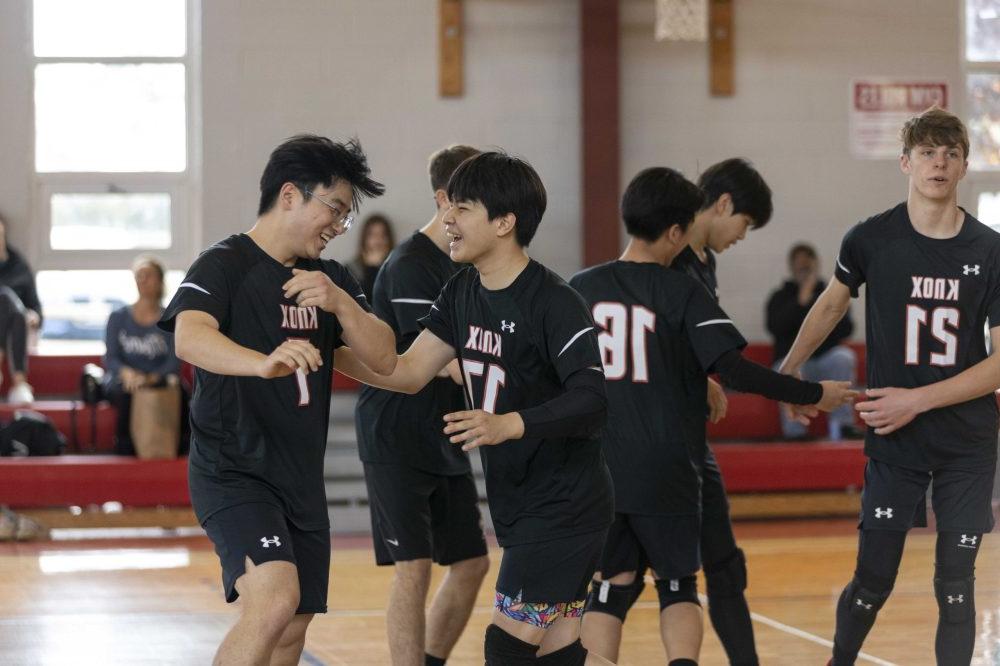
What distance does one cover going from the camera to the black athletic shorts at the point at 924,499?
367cm

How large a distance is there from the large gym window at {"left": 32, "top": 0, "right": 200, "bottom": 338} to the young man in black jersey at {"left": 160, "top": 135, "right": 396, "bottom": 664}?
665cm

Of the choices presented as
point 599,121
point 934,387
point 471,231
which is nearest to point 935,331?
point 934,387

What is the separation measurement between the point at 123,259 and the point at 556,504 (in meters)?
7.17

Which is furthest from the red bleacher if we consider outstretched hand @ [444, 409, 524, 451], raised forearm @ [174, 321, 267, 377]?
outstretched hand @ [444, 409, 524, 451]

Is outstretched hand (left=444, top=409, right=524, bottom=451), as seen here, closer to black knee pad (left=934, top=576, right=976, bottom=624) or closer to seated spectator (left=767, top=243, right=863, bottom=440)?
black knee pad (left=934, top=576, right=976, bottom=624)

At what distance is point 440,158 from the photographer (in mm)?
4051

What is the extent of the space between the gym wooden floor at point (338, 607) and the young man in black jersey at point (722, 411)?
795 mm

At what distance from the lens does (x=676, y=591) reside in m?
3.70

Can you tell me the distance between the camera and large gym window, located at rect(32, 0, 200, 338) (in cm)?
946

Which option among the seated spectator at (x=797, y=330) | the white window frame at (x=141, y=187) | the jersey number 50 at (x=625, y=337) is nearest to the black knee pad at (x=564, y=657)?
the jersey number 50 at (x=625, y=337)

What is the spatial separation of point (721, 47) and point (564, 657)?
23.6 feet

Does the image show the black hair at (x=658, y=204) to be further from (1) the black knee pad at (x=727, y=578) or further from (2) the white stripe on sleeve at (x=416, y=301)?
(1) the black knee pad at (x=727, y=578)

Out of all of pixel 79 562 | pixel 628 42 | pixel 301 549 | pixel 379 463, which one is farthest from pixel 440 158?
pixel 628 42

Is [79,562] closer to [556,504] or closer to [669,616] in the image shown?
[669,616]
